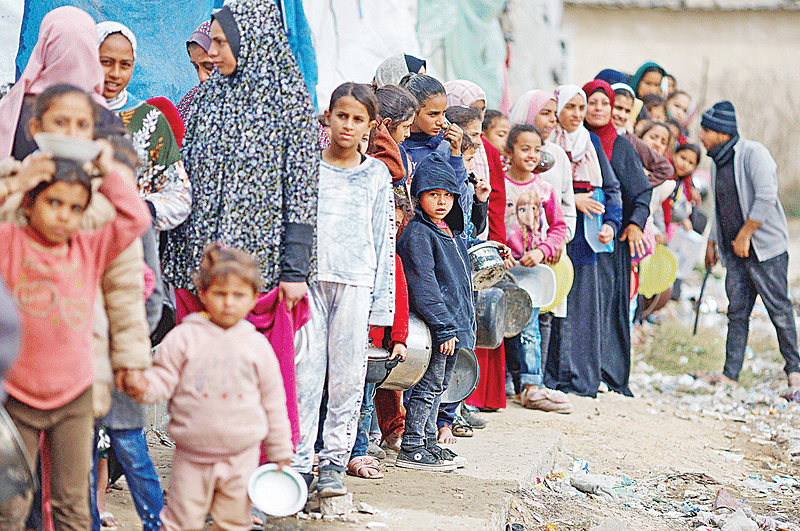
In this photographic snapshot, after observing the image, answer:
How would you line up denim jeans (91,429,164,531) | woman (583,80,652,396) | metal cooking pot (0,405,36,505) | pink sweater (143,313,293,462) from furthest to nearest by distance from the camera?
woman (583,80,652,396) < denim jeans (91,429,164,531) < pink sweater (143,313,293,462) < metal cooking pot (0,405,36,505)

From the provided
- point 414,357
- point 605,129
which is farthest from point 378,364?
point 605,129

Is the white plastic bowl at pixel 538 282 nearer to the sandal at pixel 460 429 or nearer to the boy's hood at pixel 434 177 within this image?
the sandal at pixel 460 429

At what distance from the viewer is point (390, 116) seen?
4188mm

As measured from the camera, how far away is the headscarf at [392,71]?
508cm

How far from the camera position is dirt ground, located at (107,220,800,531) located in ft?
12.3

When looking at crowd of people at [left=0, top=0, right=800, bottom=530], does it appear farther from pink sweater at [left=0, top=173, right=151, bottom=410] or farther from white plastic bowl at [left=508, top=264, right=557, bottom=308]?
white plastic bowl at [left=508, top=264, right=557, bottom=308]

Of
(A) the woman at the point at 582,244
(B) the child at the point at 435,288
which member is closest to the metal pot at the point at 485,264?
(B) the child at the point at 435,288

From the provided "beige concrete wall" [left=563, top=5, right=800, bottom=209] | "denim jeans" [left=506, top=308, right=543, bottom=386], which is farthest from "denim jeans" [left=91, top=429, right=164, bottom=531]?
"beige concrete wall" [left=563, top=5, right=800, bottom=209]

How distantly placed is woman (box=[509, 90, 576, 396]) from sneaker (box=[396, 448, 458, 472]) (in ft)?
6.39

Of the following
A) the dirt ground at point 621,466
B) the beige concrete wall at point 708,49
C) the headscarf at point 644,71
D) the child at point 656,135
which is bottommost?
the dirt ground at point 621,466

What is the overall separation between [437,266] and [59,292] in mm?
2136

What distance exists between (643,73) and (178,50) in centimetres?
560

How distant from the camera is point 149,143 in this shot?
10.7 ft

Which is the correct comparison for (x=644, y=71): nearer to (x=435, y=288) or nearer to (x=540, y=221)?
(x=540, y=221)
